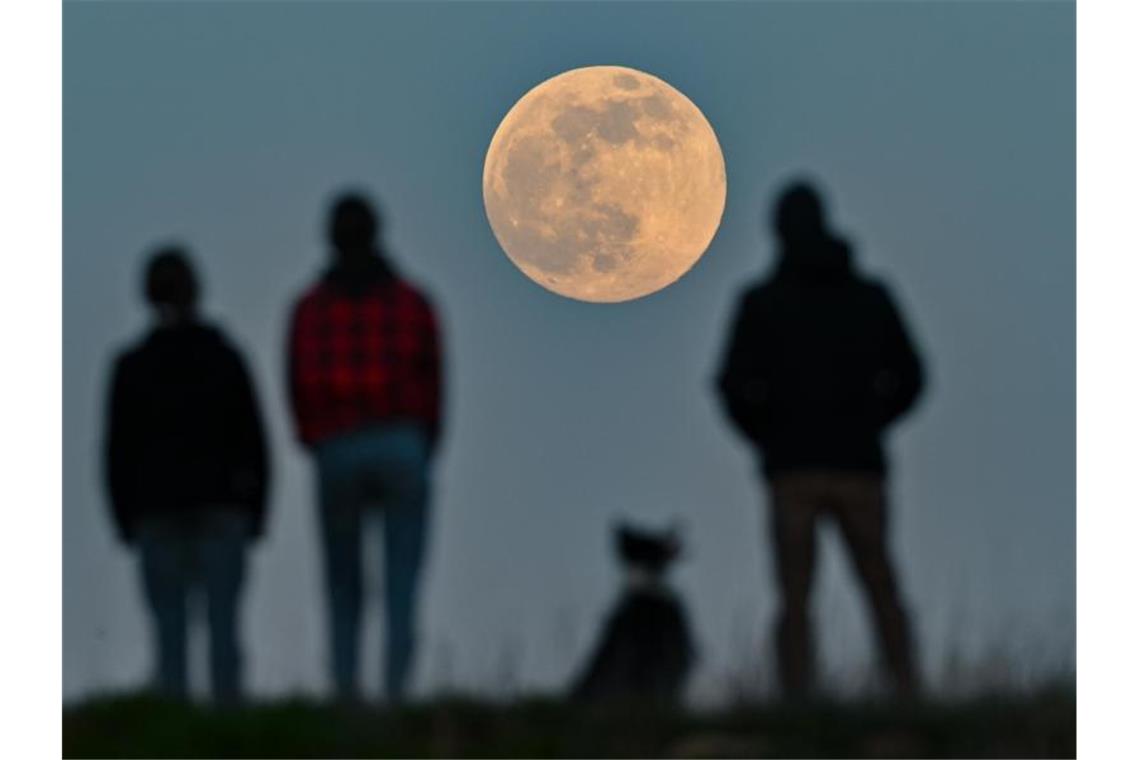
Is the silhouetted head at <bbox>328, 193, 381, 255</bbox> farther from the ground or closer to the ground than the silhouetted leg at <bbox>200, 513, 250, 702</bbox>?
farther from the ground

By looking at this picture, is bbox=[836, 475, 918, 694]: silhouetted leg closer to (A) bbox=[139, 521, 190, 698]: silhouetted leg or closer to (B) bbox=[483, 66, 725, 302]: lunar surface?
(B) bbox=[483, 66, 725, 302]: lunar surface

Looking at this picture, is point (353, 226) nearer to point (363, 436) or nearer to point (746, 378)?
point (363, 436)

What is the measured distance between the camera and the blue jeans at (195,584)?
11.1 m

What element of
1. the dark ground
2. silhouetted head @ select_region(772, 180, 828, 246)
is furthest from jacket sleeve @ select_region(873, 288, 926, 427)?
the dark ground

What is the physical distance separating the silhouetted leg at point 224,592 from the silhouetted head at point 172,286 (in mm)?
1083

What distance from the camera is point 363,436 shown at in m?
11.0

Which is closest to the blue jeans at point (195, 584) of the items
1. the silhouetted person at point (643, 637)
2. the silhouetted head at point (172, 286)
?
the silhouetted head at point (172, 286)

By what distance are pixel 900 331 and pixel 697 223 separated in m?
1.37

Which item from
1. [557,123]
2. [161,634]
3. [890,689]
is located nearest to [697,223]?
[557,123]

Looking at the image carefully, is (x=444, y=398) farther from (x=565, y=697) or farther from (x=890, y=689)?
(x=890, y=689)

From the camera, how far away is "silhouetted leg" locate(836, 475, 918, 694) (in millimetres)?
11047

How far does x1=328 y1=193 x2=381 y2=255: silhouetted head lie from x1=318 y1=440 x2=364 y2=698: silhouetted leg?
3.15 ft

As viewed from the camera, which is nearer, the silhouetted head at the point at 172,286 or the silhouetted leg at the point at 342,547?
the silhouetted leg at the point at 342,547

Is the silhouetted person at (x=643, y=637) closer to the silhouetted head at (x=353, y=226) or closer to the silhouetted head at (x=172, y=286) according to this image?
the silhouetted head at (x=353, y=226)
